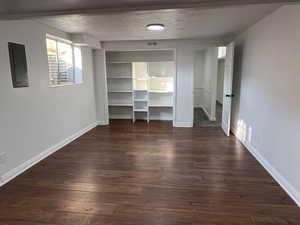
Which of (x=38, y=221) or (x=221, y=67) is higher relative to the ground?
(x=221, y=67)

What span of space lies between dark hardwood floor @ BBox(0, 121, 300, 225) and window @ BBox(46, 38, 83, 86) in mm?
1386

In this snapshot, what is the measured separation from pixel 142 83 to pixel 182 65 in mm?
1451

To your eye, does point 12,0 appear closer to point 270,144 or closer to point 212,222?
point 212,222

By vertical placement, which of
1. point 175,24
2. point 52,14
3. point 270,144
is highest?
point 175,24

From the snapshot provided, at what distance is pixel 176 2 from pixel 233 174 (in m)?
2.31

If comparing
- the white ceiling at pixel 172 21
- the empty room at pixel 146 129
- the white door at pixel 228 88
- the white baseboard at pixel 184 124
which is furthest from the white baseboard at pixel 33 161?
the white door at pixel 228 88

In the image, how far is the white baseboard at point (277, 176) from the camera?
2.24 metres

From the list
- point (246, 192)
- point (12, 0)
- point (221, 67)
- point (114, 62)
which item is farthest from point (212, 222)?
point (221, 67)

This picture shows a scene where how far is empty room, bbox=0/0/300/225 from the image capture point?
204 cm

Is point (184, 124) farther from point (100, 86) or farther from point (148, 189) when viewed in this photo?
point (148, 189)

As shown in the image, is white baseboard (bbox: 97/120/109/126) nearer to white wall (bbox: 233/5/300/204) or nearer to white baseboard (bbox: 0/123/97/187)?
white baseboard (bbox: 0/123/97/187)

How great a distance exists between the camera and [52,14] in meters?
1.88

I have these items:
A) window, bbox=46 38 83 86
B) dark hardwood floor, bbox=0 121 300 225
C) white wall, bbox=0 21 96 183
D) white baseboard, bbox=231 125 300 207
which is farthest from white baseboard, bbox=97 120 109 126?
white baseboard, bbox=231 125 300 207

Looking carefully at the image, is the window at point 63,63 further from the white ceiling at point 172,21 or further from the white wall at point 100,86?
the white wall at point 100,86
